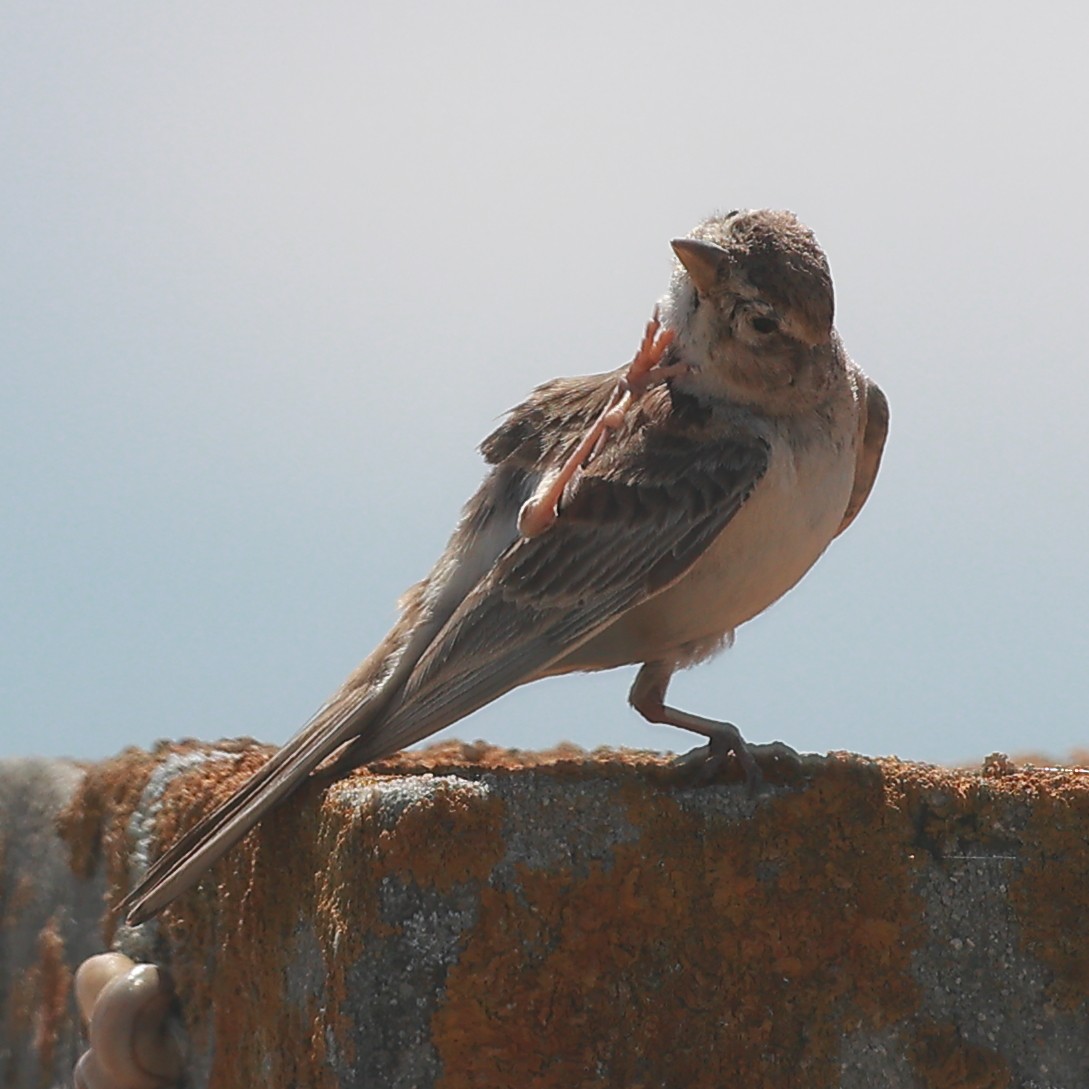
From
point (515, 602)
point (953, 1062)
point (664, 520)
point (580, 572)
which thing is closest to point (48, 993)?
point (515, 602)

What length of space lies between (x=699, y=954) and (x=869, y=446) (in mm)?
1953

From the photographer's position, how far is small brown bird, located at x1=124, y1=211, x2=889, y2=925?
336 cm

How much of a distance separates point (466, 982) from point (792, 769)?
841mm

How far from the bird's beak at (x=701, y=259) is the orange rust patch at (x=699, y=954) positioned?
126cm

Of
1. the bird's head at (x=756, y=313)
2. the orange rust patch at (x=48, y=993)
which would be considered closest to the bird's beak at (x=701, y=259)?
the bird's head at (x=756, y=313)

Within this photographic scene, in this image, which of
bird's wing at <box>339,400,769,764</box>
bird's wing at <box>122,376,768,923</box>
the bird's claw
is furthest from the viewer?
bird's wing at <box>339,400,769,764</box>

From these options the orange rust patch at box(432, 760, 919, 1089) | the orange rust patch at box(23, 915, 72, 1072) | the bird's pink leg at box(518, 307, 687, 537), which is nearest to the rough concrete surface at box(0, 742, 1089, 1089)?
the orange rust patch at box(432, 760, 919, 1089)

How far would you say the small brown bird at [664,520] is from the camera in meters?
3.36

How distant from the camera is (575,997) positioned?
2.64m

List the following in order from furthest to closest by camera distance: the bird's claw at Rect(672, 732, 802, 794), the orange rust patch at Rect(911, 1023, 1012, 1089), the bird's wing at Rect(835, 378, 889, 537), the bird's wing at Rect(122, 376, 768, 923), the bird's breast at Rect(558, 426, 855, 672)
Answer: the bird's wing at Rect(835, 378, 889, 537) < the bird's breast at Rect(558, 426, 855, 672) < the bird's wing at Rect(122, 376, 768, 923) < the bird's claw at Rect(672, 732, 802, 794) < the orange rust patch at Rect(911, 1023, 1012, 1089)

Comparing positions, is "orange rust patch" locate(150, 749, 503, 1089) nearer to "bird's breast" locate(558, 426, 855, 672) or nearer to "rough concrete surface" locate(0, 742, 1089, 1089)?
"rough concrete surface" locate(0, 742, 1089, 1089)

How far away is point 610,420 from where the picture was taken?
3625 mm

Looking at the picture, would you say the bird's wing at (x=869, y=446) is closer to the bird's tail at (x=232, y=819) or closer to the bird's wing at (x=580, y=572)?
A: the bird's wing at (x=580, y=572)

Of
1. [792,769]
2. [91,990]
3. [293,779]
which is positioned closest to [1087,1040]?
[792,769]
